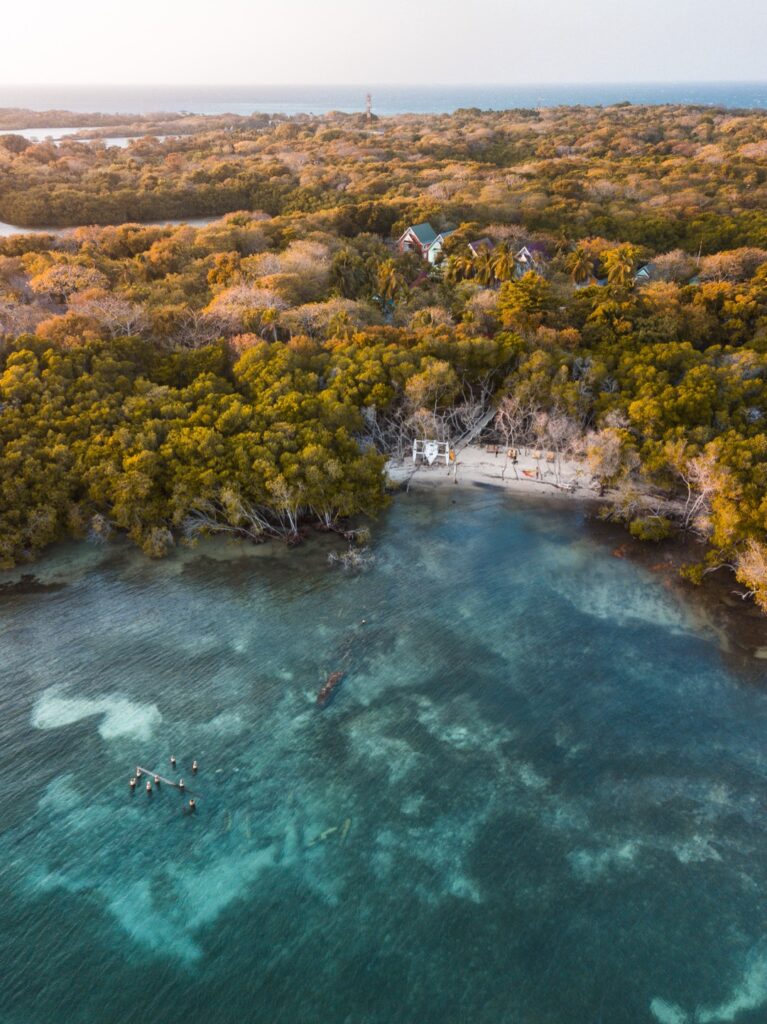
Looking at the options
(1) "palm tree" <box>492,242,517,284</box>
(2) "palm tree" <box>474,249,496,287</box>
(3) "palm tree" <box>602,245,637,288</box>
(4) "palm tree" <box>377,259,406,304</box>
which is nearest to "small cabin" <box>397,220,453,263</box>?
(2) "palm tree" <box>474,249,496,287</box>

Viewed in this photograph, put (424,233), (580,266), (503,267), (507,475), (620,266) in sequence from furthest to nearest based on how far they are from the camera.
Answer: (424,233)
(580,266)
(503,267)
(620,266)
(507,475)

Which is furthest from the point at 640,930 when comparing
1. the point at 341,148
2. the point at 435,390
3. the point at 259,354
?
the point at 341,148

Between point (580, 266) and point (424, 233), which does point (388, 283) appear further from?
point (580, 266)

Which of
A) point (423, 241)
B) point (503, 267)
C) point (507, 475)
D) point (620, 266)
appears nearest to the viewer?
point (507, 475)

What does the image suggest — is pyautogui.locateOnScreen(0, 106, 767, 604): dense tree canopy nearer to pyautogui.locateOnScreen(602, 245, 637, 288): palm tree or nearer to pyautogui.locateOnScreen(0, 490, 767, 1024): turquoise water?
pyautogui.locateOnScreen(602, 245, 637, 288): palm tree

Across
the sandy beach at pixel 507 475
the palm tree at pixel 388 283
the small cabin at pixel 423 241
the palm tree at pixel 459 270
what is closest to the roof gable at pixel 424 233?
the small cabin at pixel 423 241

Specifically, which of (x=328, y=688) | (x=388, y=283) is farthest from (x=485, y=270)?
(x=328, y=688)

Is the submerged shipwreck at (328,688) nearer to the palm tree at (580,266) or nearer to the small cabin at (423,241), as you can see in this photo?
the palm tree at (580,266)
